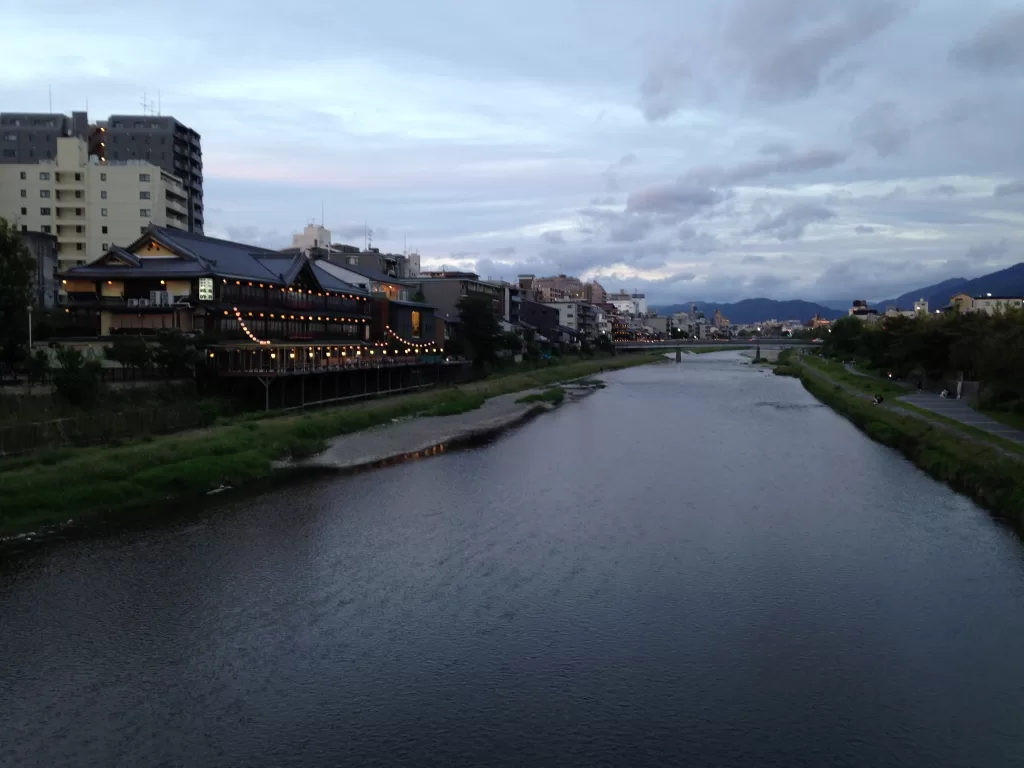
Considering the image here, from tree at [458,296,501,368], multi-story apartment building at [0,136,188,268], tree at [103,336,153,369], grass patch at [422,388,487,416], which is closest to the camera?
tree at [103,336,153,369]

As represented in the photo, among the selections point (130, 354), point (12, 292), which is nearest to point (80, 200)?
point (130, 354)

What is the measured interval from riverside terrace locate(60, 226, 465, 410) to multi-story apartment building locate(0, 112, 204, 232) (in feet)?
60.8

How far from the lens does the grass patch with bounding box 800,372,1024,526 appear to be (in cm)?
1794

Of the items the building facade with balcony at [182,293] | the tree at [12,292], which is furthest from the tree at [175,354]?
the tree at [12,292]

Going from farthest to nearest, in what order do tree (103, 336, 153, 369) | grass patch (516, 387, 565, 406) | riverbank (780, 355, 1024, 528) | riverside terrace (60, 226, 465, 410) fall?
1. grass patch (516, 387, 565, 406)
2. riverside terrace (60, 226, 465, 410)
3. tree (103, 336, 153, 369)
4. riverbank (780, 355, 1024, 528)

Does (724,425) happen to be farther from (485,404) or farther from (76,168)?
(76,168)

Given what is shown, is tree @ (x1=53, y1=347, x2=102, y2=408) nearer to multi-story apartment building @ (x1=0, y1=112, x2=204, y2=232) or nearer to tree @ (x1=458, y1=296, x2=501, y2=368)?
tree @ (x1=458, y1=296, x2=501, y2=368)

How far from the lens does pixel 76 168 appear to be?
4369 cm

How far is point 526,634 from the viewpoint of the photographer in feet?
37.7

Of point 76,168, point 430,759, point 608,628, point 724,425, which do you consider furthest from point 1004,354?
point 76,168

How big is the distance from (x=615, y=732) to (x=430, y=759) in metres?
1.98

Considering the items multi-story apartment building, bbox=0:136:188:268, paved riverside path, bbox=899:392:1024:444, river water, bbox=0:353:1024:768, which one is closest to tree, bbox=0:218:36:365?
river water, bbox=0:353:1024:768

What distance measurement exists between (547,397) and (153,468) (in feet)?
90.8

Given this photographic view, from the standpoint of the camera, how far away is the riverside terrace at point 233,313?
95.8 ft
